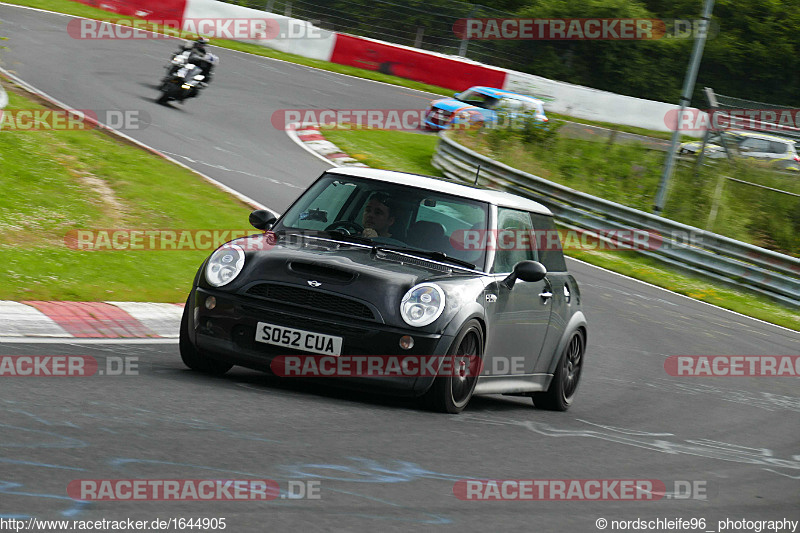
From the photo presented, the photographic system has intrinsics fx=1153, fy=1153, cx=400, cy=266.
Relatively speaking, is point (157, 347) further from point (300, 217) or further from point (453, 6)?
point (453, 6)

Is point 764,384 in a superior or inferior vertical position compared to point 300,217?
inferior

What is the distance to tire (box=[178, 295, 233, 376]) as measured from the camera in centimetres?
738

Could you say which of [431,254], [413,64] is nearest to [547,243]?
[431,254]

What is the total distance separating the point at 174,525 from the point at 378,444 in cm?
198


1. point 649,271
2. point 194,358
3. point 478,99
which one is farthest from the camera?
point 478,99

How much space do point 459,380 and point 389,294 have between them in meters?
0.78

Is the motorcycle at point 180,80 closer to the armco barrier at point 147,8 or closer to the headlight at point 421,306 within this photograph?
the armco barrier at point 147,8

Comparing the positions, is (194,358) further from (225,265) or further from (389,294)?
(389,294)

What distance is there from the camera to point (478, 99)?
29.1m

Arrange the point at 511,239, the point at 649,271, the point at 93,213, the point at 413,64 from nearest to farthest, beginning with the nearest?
the point at 511,239, the point at 93,213, the point at 649,271, the point at 413,64

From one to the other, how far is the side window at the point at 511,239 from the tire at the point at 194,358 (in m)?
1.95

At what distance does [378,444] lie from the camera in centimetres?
595

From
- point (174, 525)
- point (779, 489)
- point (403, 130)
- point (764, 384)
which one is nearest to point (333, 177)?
point (779, 489)

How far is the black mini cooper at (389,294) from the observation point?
6.86 meters
